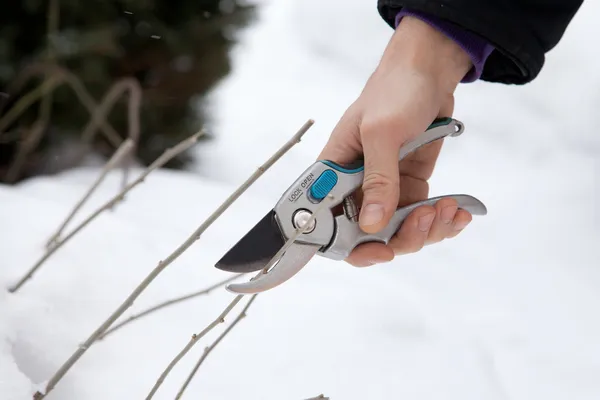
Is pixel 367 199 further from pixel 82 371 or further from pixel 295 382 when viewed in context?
pixel 82 371

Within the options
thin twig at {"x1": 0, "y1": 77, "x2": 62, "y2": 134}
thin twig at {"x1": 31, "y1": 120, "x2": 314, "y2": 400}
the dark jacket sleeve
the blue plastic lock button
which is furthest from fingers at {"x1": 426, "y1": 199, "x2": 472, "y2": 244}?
thin twig at {"x1": 0, "y1": 77, "x2": 62, "y2": 134}

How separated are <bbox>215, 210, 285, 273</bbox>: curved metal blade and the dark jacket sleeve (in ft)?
1.86

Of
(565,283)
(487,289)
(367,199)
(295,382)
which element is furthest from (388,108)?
(565,283)

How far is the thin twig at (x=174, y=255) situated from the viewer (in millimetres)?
798

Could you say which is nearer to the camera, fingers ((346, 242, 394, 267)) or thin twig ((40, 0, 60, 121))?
fingers ((346, 242, 394, 267))

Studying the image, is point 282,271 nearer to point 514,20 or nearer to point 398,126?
point 398,126

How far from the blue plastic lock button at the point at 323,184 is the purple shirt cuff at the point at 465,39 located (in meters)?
0.44

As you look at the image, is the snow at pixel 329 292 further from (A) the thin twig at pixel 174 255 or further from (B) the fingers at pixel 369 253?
(B) the fingers at pixel 369 253

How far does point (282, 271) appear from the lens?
102 cm

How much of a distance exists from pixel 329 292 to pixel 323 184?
0.47m

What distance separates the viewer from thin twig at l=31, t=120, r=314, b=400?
2.62ft

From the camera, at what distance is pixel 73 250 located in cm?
136

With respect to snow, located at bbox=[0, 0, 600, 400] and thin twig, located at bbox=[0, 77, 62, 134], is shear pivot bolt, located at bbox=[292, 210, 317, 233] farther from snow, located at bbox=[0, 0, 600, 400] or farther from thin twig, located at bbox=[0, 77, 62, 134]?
thin twig, located at bbox=[0, 77, 62, 134]

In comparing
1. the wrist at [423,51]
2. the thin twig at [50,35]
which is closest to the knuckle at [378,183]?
the wrist at [423,51]
